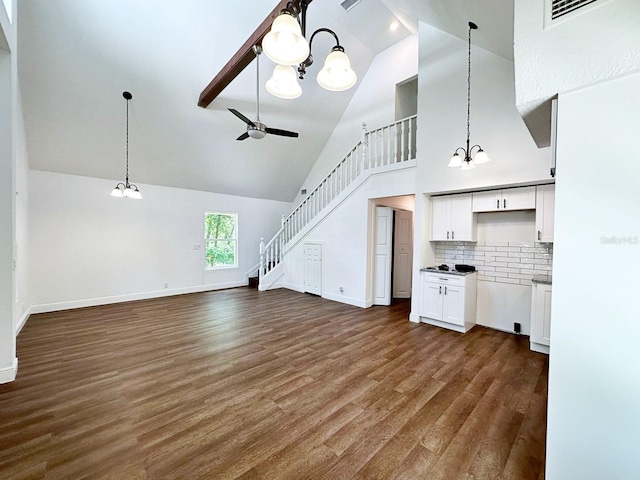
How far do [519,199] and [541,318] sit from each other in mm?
1645

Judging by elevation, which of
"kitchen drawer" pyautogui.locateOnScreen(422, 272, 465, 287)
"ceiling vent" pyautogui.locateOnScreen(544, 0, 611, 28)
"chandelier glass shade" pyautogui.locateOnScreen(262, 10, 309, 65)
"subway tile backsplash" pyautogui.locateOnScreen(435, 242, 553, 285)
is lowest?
"kitchen drawer" pyautogui.locateOnScreen(422, 272, 465, 287)

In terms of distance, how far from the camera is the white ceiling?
140 inches

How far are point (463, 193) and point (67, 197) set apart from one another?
7450 mm

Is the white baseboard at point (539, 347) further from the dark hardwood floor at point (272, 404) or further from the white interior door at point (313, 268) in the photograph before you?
the white interior door at point (313, 268)

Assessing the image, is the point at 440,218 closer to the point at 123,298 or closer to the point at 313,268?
the point at 313,268

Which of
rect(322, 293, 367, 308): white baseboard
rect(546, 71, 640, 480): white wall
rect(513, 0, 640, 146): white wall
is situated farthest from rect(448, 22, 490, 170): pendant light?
rect(322, 293, 367, 308): white baseboard

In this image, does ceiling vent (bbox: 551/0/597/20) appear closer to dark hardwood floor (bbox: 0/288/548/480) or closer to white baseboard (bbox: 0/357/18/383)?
dark hardwood floor (bbox: 0/288/548/480)

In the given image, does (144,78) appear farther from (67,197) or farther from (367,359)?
(367,359)

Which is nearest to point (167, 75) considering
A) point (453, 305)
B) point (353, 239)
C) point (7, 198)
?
point (7, 198)

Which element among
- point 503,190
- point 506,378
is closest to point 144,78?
point 503,190

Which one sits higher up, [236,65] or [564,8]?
[236,65]

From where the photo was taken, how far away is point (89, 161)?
5.20 metres

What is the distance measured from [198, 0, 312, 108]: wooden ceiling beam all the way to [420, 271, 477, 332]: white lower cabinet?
14.2 ft

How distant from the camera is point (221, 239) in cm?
752
